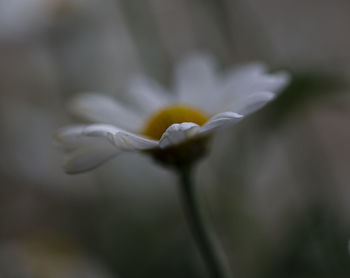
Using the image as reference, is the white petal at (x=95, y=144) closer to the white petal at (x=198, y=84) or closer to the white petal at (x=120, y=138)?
the white petal at (x=120, y=138)

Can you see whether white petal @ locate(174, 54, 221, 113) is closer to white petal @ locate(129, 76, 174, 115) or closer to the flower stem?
white petal @ locate(129, 76, 174, 115)

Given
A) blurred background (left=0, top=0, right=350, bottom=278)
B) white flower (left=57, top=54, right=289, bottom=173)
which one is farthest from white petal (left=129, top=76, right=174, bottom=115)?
blurred background (left=0, top=0, right=350, bottom=278)

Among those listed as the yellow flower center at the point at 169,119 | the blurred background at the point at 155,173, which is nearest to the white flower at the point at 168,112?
the yellow flower center at the point at 169,119

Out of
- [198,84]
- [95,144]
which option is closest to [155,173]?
[198,84]

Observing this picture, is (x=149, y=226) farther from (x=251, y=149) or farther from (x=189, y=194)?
(x=189, y=194)

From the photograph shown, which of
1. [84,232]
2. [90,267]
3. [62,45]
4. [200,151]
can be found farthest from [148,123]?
[62,45]

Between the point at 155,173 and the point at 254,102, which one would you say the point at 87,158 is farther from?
the point at 155,173
